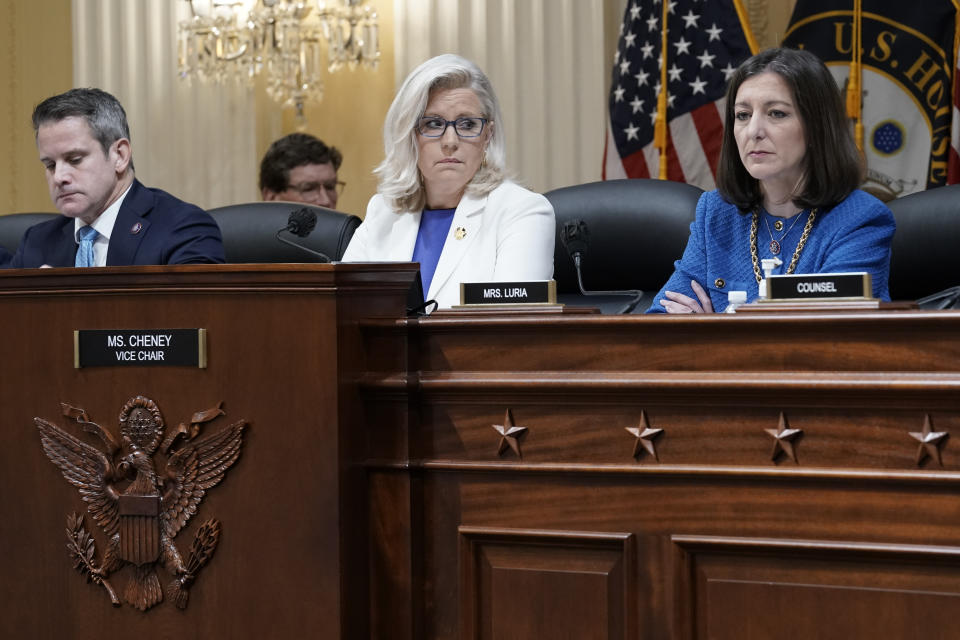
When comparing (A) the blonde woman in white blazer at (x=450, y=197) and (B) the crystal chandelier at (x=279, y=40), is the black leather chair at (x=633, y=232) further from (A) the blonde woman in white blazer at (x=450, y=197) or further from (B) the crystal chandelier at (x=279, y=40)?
(B) the crystal chandelier at (x=279, y=40)

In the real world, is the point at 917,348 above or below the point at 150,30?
below

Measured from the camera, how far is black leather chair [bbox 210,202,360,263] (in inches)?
116

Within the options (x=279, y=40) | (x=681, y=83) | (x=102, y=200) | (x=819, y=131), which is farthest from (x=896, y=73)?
(x=102, y=200)

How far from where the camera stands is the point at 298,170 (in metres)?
4.18

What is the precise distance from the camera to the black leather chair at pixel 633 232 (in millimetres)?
2709

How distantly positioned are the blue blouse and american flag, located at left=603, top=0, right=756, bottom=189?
5.43 ft

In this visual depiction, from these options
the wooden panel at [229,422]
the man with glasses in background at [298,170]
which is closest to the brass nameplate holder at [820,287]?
the wooden panel at [229,422]

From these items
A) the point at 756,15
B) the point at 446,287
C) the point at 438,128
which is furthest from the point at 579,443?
the point at 756,15

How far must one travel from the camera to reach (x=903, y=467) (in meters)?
1.41

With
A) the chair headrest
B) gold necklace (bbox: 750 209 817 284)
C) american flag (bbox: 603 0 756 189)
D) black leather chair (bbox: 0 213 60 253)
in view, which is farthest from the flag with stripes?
black leather chair (bbox: 0 213 60 253)

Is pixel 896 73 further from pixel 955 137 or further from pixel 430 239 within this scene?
pixel 430 239

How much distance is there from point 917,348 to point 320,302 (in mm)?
746

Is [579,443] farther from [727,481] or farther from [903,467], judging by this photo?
[903,467]

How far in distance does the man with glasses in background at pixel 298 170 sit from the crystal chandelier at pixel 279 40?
3.29 feet
